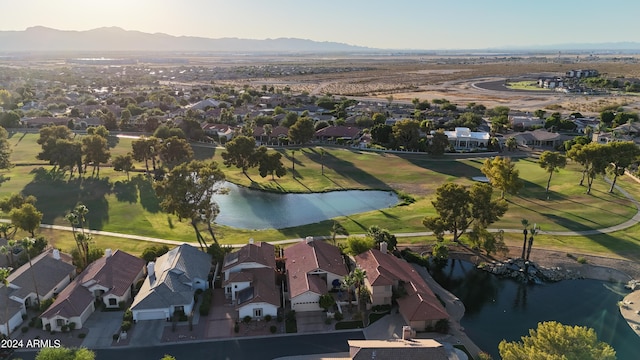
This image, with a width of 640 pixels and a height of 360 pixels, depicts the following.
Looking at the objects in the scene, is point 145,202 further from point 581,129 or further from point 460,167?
point 581,129

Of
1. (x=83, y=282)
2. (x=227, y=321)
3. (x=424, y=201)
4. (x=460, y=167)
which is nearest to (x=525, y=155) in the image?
(x=460, y=167)

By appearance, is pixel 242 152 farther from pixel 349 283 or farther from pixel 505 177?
pixel 349 283

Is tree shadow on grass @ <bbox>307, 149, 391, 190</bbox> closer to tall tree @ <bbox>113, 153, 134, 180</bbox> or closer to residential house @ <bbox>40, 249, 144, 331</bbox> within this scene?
tall tree @ <bbox>113, 153, 134, 180</bbox>

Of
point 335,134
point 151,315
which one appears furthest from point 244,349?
point 335,134

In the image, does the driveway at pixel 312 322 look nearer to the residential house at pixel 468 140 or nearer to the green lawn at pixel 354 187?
the green lawn at pixel 354 187

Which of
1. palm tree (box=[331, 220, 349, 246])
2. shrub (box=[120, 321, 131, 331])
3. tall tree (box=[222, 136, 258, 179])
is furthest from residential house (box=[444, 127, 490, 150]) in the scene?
shrub (box=[120, 321, 131, 331])

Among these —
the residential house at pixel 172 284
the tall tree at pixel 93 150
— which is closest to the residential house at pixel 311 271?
the residential house at pixel 172 284
